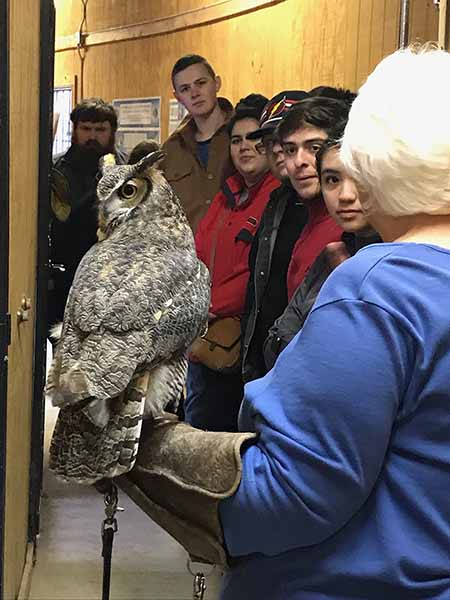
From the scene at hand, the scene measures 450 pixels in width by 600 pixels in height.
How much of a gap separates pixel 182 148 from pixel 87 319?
7.54 ft

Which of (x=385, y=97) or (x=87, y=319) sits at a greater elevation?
(x=385, y=97)

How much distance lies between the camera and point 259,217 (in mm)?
2973

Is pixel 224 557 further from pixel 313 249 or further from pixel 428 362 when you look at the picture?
pixel 313 249

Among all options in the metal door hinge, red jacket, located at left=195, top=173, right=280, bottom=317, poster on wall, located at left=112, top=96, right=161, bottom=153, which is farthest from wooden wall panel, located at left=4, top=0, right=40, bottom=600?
poster on wall, located at left=112, top=96, right=161, bottom=153

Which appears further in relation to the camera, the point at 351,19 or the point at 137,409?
the point at 351,19

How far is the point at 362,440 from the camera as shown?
924mm

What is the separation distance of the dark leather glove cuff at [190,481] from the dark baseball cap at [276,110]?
→ 1710mm

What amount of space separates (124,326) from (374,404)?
2.13ft

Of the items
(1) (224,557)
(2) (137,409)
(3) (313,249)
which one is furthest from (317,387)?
(3) (313,249)

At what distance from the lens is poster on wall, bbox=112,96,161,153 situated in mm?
6117

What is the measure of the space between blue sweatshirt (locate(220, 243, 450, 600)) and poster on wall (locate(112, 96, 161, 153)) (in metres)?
5.18

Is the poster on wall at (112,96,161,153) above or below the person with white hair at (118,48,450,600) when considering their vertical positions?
above

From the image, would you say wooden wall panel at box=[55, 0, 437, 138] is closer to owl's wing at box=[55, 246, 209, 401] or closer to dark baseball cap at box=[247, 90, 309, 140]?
dark baseball cap at box=[247, 90, 309, 140]

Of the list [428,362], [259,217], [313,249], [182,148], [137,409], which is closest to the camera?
[428,362]
